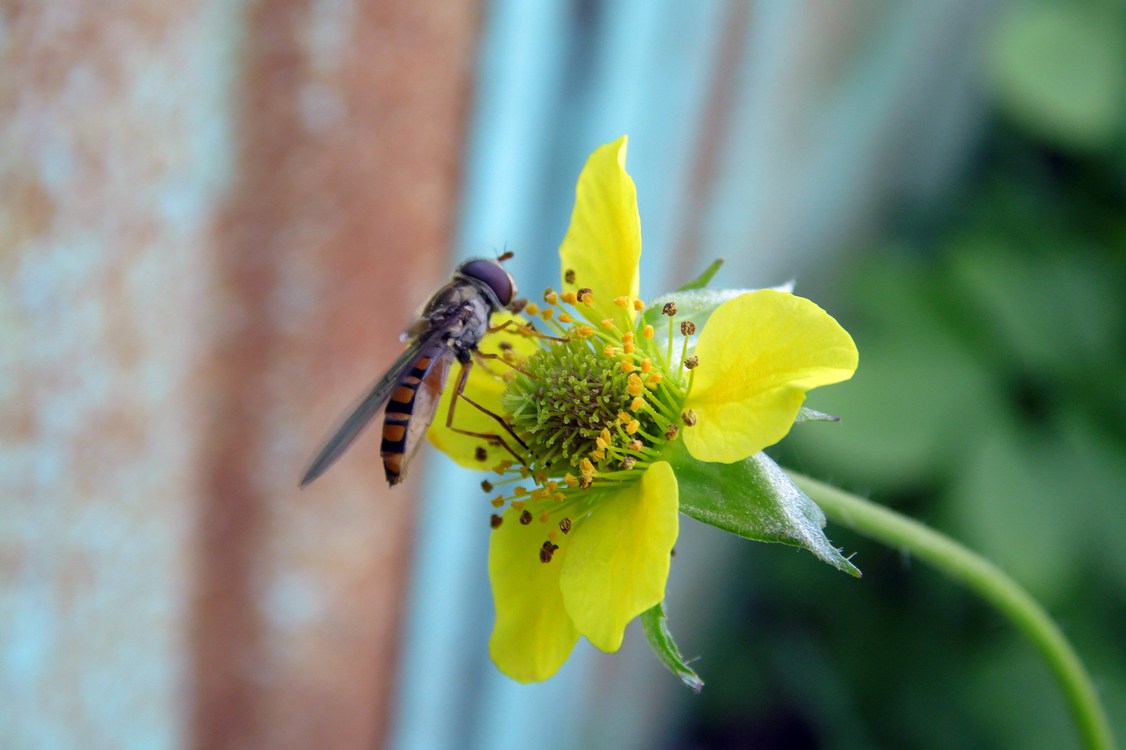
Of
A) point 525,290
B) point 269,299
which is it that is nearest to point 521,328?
point 269,299

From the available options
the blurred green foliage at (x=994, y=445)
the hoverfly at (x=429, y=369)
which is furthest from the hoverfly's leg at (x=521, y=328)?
the blurred green foliage at (x=994, y=445)

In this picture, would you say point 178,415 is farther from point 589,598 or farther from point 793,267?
point 793,267

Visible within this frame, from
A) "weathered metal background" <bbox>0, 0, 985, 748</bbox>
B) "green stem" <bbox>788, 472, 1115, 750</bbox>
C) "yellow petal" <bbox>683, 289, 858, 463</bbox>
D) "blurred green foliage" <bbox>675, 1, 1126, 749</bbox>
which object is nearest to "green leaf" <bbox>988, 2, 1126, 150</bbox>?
"blurred green foliage" <bbox>675, 1, 1126, 749</bbox>

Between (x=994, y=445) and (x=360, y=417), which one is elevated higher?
(x=360, y=417)

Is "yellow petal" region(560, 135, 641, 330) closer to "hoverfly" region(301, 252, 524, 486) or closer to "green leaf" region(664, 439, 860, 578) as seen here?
"hoverfly" region(301, 252, 524, 486)

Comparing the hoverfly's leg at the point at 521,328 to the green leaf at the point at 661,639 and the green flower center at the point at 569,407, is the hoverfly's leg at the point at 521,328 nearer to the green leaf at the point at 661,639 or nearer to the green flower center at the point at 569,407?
the green flower center at the point at 569,407

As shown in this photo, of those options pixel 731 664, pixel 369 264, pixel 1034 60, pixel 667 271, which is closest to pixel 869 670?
pixel 731 664

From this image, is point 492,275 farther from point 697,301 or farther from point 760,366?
point 760,366
